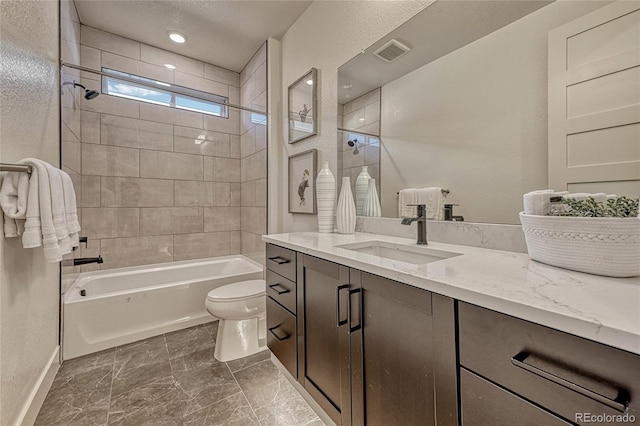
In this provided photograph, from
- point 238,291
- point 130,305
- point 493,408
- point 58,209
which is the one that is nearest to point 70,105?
point 58,209

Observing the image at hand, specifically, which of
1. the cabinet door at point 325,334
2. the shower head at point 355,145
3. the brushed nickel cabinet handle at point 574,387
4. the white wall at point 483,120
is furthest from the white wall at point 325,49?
the brushed nickel cabinet handle at point 574,387

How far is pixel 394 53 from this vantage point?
1488mm

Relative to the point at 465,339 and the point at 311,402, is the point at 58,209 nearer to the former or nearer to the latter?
the point at 311,402

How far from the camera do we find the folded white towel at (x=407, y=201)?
1.42 m

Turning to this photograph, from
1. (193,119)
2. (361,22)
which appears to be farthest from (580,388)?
(193,119)

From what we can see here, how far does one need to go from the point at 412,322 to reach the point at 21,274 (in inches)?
67.2

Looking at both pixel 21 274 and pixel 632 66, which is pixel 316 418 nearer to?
pixel 21 274

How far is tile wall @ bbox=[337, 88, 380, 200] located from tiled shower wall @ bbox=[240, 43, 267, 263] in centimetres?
110

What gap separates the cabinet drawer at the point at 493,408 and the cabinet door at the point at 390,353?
10 centimetres

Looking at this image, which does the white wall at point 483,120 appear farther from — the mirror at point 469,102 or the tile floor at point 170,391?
the tile floor at point 170,391

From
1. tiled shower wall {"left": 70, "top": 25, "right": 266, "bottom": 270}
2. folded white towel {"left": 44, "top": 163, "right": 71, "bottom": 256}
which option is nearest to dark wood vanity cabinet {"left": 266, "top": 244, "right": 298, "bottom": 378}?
folded white towel {"left": 44, "top": 163, "right": 71, "bottom": 256}

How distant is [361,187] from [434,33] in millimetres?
896

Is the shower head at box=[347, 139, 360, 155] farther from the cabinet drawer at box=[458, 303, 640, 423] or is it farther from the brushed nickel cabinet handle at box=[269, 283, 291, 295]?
the cabinet drawer at box=[458, 303, 640, 423]

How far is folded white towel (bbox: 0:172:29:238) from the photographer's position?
1056 millimetres
